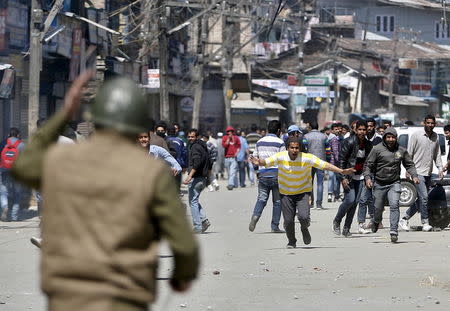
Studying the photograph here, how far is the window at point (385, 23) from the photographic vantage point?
96.1m

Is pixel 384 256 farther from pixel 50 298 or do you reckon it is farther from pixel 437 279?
pixel 50 298

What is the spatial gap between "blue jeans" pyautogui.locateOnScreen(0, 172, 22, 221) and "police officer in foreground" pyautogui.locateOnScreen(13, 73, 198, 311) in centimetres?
1682

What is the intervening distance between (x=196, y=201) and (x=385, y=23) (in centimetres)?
8061

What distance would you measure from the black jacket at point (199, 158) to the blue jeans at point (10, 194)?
457 centimetres

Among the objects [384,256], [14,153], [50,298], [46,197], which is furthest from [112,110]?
[14,153]

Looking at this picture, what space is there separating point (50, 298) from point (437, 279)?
25.6 feet

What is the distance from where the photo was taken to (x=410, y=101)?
290ft

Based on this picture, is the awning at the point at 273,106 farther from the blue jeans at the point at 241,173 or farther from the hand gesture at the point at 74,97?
the hand gesture at the point at 74,97

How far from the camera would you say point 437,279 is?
→ 479 inches

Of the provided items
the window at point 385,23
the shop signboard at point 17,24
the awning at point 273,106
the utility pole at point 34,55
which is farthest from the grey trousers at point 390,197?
the window at point 385,23

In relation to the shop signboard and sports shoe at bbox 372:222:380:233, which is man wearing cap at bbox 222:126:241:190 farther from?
sports shoe at bbox 372:222:380:233

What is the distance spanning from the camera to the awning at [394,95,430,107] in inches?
3425

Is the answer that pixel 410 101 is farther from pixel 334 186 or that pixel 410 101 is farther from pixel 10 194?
pixel 10 194

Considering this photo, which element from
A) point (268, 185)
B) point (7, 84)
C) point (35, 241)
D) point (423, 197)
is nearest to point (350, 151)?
point (268, 185)
